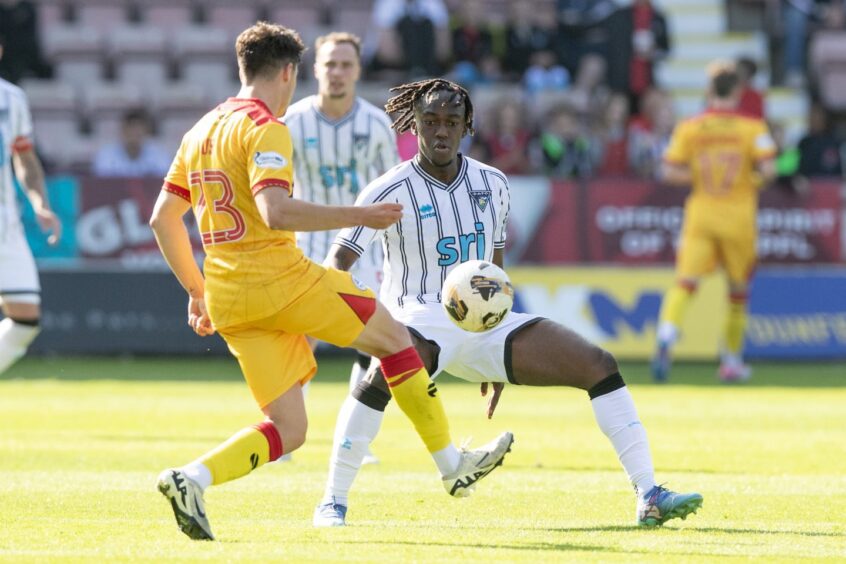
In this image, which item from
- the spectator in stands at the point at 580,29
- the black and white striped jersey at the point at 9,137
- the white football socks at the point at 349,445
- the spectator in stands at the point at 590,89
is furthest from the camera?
the spectator in stands at the point at 580,29

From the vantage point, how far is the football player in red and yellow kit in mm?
6270

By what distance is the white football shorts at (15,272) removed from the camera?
10.7 metres

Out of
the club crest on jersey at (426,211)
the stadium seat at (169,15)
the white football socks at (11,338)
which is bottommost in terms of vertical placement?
the white football socks at (11,338)

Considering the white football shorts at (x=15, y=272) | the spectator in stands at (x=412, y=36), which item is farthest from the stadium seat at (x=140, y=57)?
the white football shorts at (x=15, y=272)

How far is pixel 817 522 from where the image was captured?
7.09 m

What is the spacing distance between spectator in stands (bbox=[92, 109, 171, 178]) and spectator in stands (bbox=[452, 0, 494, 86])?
462 cm

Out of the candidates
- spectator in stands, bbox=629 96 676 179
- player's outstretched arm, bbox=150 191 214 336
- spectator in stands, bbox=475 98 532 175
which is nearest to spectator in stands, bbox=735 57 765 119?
spectator in stands, bbox=629 96 676 179

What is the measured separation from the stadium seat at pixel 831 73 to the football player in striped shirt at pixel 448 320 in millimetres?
15801

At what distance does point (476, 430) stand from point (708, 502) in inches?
139

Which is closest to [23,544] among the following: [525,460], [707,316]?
[525,460]

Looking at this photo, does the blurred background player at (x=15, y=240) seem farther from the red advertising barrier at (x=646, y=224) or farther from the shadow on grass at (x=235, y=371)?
the red advertising barrier at (x=646, y=224)

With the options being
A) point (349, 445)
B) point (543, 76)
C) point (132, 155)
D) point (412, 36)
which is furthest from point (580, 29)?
point (349, 445)

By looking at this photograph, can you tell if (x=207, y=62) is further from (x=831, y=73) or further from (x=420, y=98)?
(x=420, y=98)

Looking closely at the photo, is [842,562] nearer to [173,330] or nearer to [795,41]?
[173,330]
